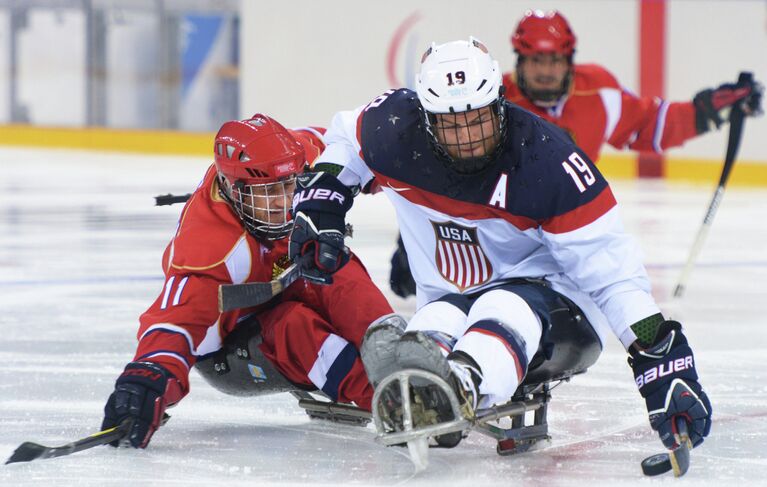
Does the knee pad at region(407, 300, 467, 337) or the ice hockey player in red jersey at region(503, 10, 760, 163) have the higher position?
the ice hockey player in red jersey at region(503, 10, 760, 163)

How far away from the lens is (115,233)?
24.2 ft

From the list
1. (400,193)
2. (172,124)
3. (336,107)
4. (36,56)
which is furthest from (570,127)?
(36,56)

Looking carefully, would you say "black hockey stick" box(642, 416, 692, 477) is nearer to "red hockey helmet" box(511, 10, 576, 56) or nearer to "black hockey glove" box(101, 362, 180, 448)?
"black hockey glove" box(101, 362, 180, 448)

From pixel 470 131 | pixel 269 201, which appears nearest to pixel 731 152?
pixel 269 201

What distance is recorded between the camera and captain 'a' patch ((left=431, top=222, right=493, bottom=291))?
3039 millimetres

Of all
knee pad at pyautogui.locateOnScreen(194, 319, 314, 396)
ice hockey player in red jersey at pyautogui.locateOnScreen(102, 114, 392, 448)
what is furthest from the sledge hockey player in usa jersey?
knee pad at pyautogui.locateOnScreen(194, 319, 314, 396)

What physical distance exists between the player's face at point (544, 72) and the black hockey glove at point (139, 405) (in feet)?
8.84

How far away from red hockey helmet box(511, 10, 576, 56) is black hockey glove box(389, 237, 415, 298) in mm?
895

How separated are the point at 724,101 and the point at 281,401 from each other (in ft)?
7.81

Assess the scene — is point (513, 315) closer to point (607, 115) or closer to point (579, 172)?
point (579, 172)

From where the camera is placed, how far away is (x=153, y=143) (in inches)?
575

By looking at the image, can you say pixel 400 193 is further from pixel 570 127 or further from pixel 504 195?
pixel 570 127

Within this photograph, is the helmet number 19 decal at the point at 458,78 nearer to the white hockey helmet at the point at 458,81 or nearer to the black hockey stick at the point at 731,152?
the white hockey helmet at the point at 458,81

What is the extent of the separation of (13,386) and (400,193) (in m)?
1.25
